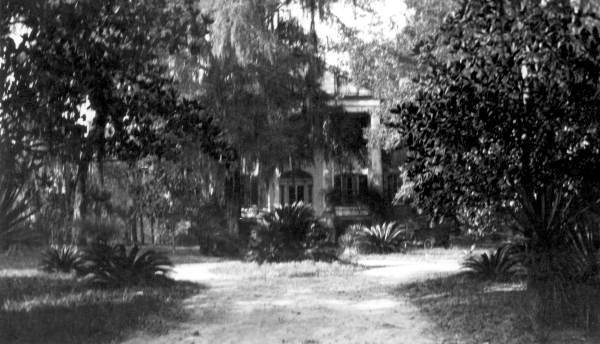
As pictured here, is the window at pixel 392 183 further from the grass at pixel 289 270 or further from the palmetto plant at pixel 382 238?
the grass at pixel 289 270

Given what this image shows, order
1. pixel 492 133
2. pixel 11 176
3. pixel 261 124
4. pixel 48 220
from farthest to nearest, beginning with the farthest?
1. pixel 261 124
2. pixel 48 220
3. pixel 11 176
4. pixel 492 133

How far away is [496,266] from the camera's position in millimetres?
14359

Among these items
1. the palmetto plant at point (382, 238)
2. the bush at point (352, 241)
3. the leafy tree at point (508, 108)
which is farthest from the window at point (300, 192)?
the leafy tree at point (508, 108)

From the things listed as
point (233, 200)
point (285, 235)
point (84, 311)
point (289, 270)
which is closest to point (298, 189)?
point (233, 200)

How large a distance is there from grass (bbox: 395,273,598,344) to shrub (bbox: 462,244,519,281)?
1.23 feet

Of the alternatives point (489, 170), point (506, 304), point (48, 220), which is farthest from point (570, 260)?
point (48, 220)

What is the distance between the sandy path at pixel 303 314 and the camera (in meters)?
8.77

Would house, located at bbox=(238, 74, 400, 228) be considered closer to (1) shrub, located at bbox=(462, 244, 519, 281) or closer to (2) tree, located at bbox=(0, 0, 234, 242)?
(1) shrub, located at bbox=(462, 244, 519, 281)

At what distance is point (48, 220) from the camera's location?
1966 centimetres

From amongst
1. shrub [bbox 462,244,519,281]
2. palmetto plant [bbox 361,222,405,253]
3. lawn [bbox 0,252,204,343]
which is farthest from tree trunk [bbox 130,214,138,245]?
shrub [bbox 462,244,519,281]

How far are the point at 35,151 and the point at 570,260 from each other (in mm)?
7245

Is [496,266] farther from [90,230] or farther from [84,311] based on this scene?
[90,230]

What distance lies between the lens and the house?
32.7 meters

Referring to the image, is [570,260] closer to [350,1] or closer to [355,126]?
[350,1]
